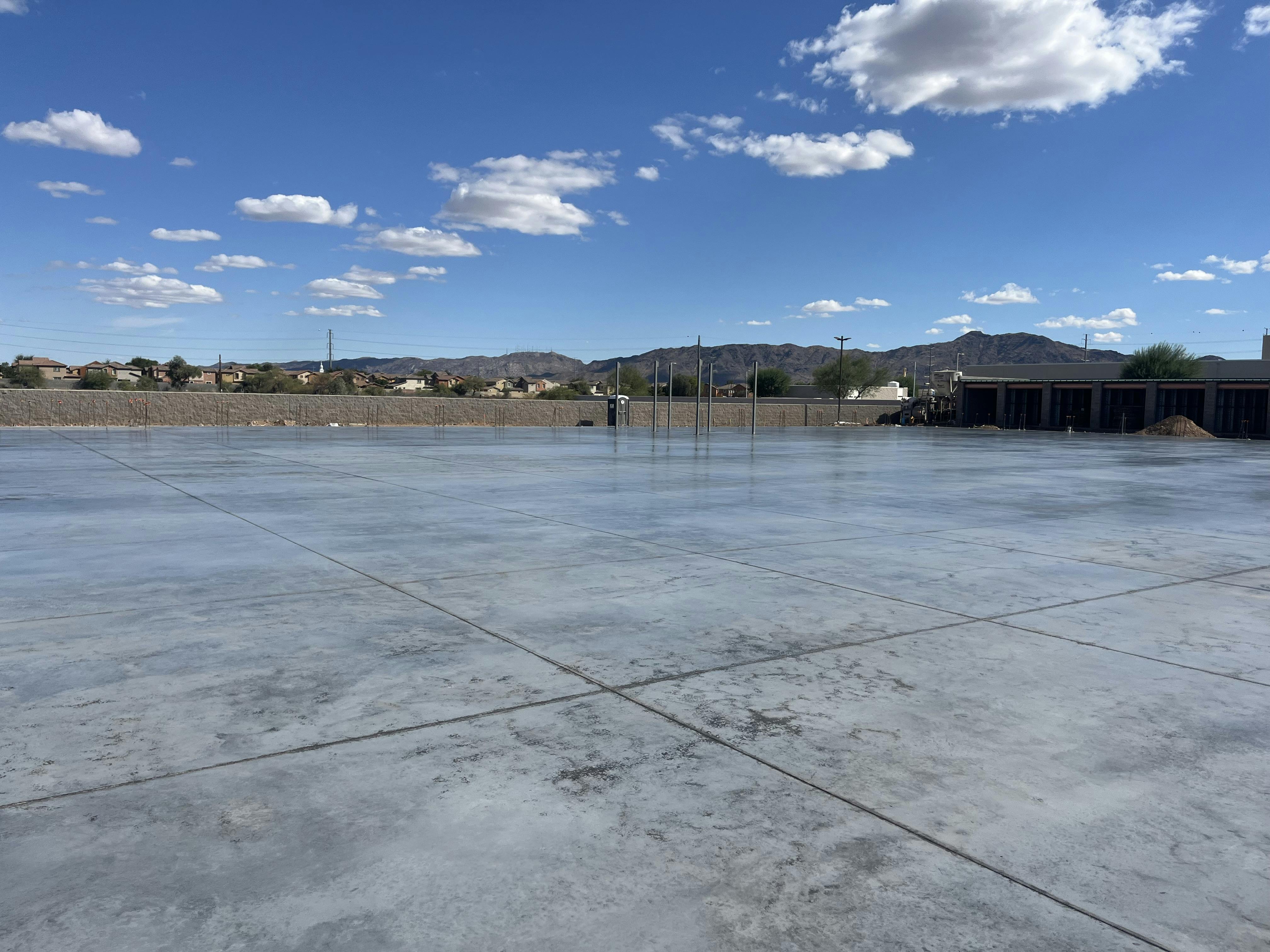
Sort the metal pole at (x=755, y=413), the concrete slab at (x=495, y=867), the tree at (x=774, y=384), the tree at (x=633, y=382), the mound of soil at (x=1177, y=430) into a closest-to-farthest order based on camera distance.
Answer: the concrete slab at (x=495, y=867), the metal pole at (x=755, y=413), the mound of soil at (x=1177, y=430), the tree at (x=774, y=384), the tree at (x=633, y=382)

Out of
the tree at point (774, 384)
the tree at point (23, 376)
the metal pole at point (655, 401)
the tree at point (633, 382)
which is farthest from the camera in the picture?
the tree at point (633, 382)

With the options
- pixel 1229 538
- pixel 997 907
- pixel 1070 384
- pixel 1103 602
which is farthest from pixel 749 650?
pixel 1070 384

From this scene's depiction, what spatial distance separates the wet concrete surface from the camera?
320cm

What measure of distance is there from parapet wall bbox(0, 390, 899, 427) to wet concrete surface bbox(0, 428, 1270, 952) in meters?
45.8

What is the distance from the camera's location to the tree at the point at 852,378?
131 m

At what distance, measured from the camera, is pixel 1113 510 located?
15.5 metres

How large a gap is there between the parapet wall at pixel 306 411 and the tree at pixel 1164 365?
140 ft

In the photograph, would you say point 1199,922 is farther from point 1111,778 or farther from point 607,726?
point 607,726

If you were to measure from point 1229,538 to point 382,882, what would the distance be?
12.7m

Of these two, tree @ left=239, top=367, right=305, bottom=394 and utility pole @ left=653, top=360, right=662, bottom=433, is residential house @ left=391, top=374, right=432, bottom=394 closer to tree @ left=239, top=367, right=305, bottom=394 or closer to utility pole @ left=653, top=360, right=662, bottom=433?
tree @ left=239, top=367, right=305, bottom=394

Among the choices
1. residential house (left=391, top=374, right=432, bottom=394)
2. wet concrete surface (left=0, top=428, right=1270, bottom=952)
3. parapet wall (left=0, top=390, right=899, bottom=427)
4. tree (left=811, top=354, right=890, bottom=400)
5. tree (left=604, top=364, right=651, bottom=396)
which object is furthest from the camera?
residential house (left=391, top=374, right=432, bottom=394)

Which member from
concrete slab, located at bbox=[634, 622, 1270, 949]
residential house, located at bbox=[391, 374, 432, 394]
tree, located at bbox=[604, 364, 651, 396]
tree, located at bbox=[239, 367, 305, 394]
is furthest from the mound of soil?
residential house, located at bbox=[391, 374, 432, 394]

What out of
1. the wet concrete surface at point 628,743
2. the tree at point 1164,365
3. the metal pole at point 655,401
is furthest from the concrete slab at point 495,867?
the tree at point 1164,365

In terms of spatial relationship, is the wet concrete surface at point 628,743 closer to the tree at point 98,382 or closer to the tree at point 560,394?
the tree at point 560,394
